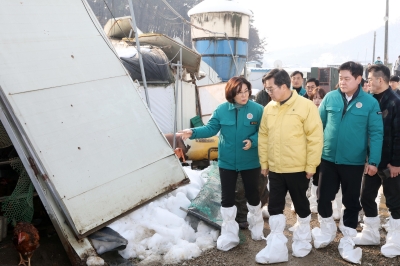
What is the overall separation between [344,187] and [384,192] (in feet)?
1.79

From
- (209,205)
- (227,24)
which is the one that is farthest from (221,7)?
(209,205)

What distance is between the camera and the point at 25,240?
378cm

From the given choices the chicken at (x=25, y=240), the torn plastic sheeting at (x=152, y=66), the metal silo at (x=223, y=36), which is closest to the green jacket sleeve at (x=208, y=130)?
the chicken at (x=25, y=240)

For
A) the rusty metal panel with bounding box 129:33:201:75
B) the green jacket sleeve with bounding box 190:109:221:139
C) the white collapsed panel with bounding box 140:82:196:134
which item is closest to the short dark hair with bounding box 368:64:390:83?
the green jacket sleeve with bounding box 190:109:221:139

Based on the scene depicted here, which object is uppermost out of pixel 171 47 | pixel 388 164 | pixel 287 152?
pixel 171 47

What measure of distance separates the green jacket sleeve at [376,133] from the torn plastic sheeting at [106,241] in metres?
2.76

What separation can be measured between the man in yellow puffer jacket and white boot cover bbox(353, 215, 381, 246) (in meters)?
0.77

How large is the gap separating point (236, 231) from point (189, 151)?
13.9ft

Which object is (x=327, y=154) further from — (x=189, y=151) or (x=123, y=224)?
(x=189, y=151)

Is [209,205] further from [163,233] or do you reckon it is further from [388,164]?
[388,164]

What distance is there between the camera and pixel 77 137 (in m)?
4.40

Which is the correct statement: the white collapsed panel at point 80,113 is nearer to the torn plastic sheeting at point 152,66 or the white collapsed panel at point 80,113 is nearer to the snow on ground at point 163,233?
the snow on ground at point 163,233

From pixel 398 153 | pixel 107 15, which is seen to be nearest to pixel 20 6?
pixel 398 153

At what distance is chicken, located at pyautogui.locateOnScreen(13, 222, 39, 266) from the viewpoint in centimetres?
378
